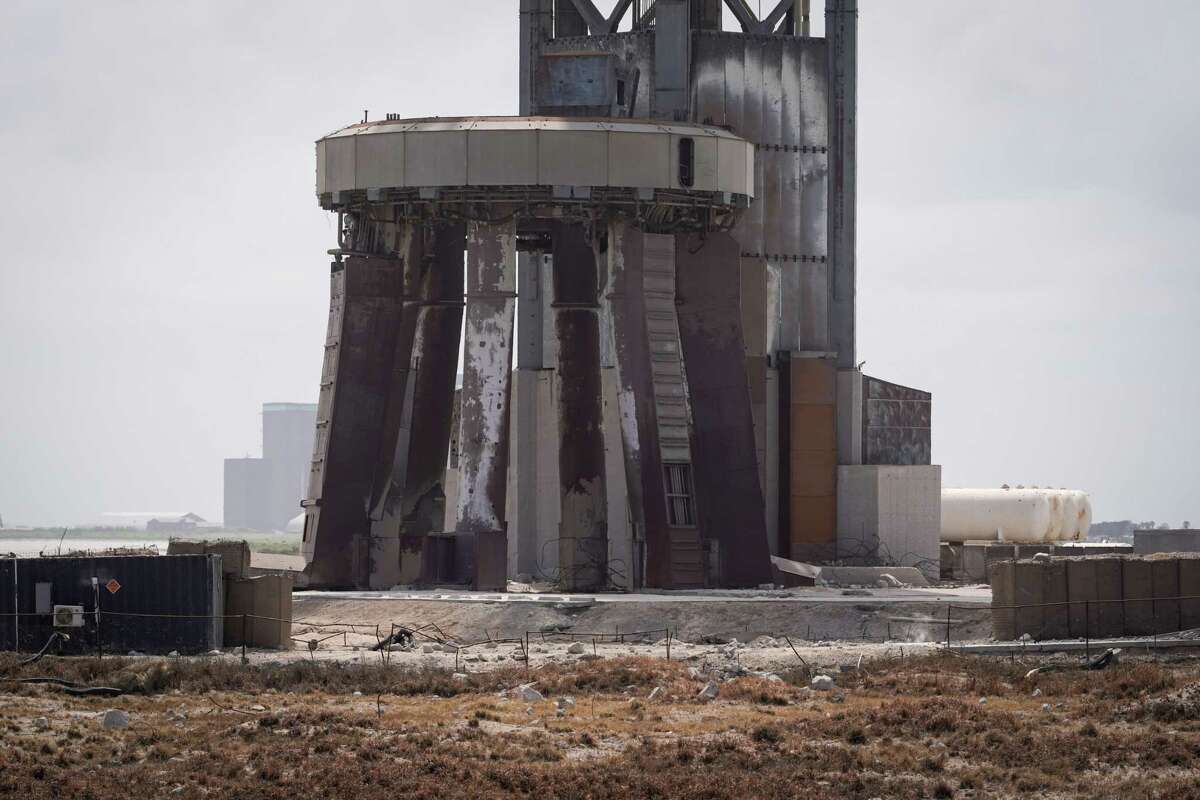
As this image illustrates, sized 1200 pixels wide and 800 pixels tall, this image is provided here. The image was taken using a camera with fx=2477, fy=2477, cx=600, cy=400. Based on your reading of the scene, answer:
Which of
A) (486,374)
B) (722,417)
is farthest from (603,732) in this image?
(722,417)

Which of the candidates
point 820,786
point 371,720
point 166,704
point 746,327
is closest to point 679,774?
point 820,786

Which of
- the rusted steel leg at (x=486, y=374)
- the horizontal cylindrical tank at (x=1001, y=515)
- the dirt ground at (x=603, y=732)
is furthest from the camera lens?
the horizontal cylindrical tank at (x=1001, y=515)

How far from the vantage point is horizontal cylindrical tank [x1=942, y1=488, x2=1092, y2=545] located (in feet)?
320

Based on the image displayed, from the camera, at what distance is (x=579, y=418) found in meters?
75.1

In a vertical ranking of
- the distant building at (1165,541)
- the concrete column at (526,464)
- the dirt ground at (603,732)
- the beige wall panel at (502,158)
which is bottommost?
the dirt ground at (603,732)

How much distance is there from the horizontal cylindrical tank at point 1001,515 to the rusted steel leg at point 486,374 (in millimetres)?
28805

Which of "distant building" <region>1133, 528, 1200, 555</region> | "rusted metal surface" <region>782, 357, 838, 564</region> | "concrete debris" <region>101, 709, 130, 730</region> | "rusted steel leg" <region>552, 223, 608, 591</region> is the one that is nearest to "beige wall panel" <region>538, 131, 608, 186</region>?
"rusted steel leg" <region>552, 223, 608, 591</region>

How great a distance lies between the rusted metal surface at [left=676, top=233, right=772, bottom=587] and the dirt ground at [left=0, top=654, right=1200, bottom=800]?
19.6 m

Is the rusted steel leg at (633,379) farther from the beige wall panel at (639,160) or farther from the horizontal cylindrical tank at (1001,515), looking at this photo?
the horizontal cylindrical tank at (1001,515)

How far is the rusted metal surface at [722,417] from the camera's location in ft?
248

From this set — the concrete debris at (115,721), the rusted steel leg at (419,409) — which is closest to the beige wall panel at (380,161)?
the rusted steel leg at (419,409)

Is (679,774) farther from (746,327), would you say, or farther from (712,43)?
(712,43)

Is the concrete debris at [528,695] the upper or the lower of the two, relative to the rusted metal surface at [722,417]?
lower

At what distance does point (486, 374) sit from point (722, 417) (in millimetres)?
7569
